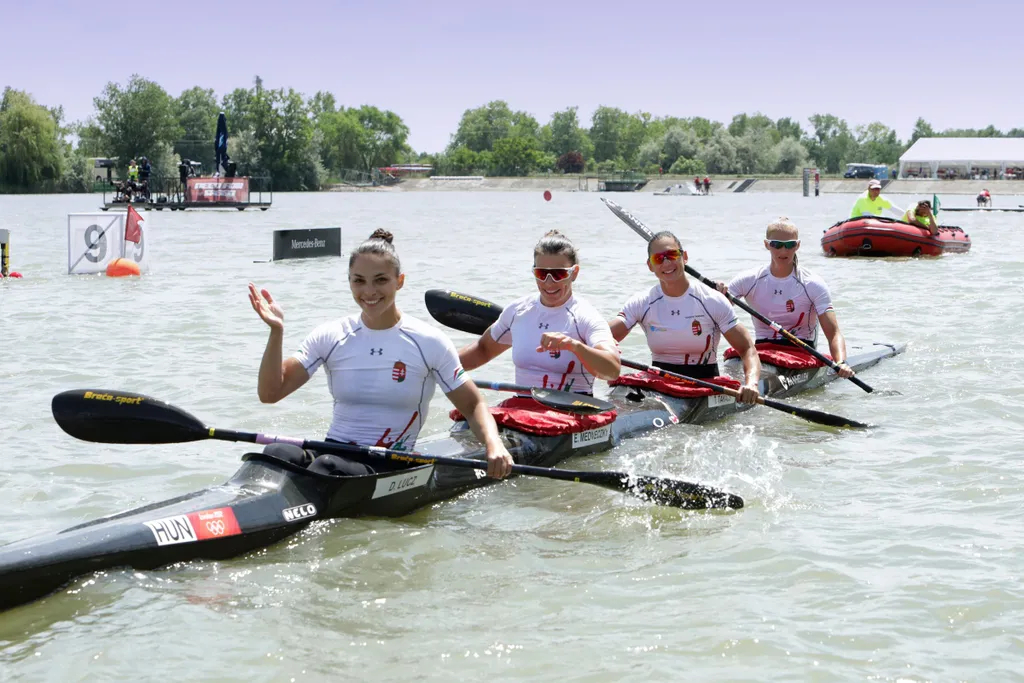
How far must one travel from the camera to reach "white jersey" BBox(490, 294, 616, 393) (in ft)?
23.6

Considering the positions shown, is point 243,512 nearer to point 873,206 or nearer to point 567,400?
point 567,400

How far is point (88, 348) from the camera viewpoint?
1245cm

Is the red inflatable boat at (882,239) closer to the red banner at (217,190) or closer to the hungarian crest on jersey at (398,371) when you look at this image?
the hungarian crest on jersey at (398,371)

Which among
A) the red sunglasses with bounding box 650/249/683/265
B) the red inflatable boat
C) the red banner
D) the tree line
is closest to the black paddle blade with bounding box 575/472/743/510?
the red sunglasses with bounding box 650/249/683/265

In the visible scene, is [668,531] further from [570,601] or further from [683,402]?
[683,402]

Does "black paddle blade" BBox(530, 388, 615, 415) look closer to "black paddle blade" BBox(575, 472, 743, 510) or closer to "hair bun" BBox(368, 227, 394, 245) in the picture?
"black paddle blade" BBox(575, 472, 743, 510)

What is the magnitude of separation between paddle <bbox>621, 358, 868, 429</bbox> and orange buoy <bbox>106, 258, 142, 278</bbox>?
13226 mm

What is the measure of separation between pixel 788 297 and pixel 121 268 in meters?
13.2

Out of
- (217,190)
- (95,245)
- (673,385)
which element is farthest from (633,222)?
(217,190)

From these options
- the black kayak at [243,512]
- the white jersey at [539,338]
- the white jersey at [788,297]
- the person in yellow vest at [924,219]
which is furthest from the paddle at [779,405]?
the person in yellow vest at [924,219]

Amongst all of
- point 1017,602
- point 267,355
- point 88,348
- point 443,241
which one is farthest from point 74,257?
point 1017,602

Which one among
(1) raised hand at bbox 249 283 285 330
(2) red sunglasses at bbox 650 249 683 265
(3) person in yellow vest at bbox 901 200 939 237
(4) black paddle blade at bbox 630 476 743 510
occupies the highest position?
(3) person in yellow vest at bbox 901 200 939 237

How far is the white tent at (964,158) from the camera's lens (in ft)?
312

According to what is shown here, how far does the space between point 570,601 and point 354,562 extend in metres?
1.16
